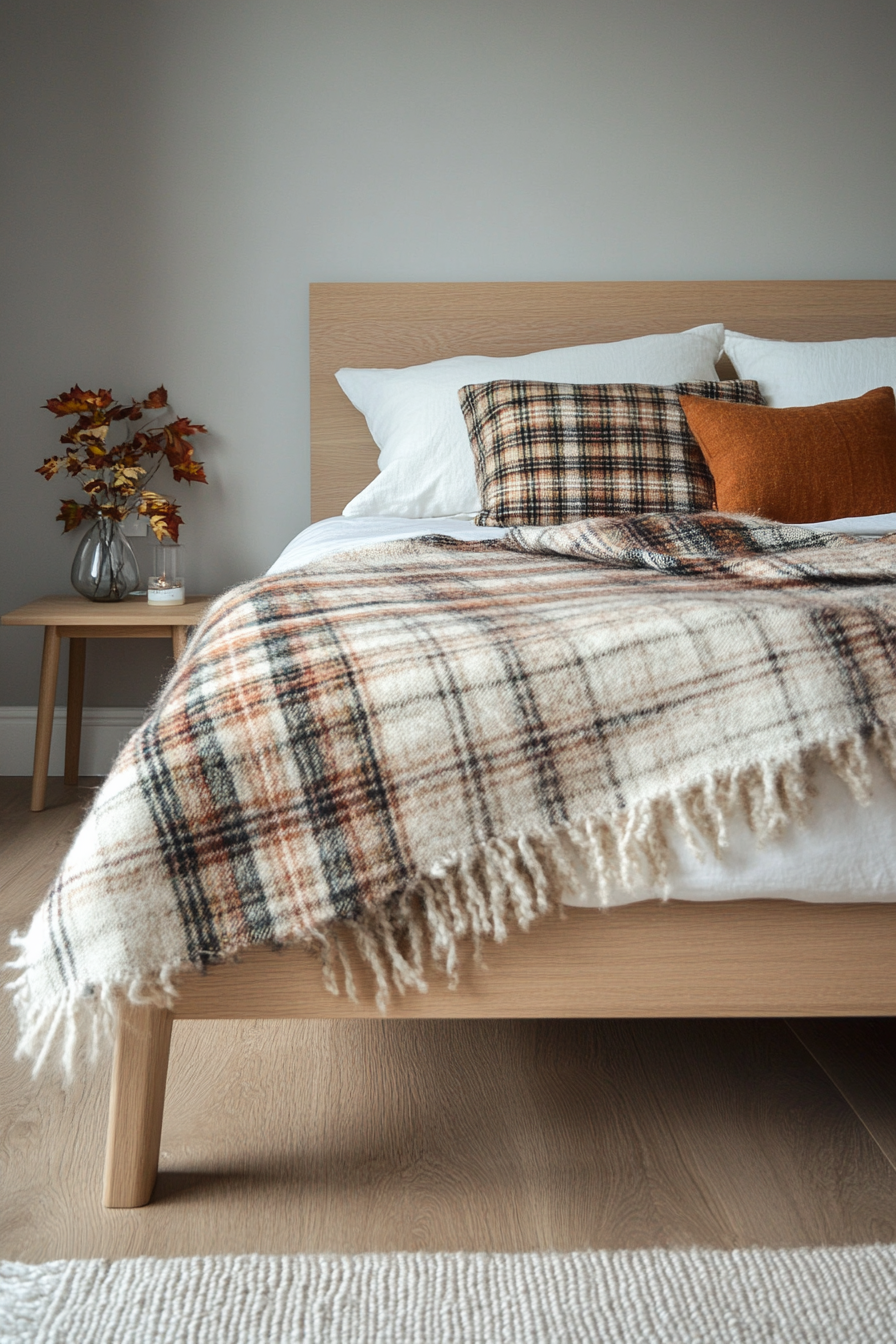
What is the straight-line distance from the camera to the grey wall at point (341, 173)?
2.54 metres

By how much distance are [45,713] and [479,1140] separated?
158 centimetres

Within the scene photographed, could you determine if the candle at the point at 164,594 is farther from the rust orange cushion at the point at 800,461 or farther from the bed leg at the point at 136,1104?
the bed leg at the point at 136,1104

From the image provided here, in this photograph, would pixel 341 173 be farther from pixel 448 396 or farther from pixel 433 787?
pixel 433 787

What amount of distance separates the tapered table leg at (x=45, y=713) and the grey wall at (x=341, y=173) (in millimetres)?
421

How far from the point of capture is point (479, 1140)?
1.10 m

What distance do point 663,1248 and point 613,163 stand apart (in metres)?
2.50

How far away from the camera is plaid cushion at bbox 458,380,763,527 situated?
2.04 meters

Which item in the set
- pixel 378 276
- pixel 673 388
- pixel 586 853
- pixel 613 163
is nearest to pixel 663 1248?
pixel 586 853

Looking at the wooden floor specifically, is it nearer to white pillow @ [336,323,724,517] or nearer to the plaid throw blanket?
the plaid throw blanket

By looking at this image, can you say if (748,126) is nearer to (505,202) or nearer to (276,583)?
(505,202)

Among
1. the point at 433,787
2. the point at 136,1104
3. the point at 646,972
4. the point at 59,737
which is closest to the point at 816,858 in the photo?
the point at 646,972

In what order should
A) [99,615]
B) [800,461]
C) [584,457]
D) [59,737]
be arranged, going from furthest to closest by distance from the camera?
[59,737], [99,615], [584,457], [800,461]

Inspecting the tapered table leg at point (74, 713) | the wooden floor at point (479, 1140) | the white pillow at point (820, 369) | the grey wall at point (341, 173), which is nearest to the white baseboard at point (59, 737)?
the tapered table leg at point (74, 713)

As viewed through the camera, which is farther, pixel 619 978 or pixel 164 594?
pixel 164 594
